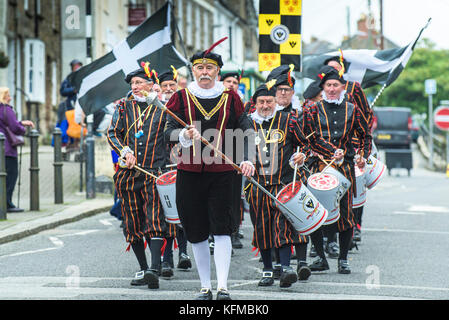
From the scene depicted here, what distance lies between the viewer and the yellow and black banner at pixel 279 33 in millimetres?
12711

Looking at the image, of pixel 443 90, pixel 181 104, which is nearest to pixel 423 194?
pixel 181 104

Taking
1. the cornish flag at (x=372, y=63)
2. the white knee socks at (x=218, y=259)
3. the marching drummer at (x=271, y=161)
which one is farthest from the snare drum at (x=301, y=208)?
the cornish flag at (x=372, y=63)

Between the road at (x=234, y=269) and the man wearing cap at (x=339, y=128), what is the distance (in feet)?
1.03

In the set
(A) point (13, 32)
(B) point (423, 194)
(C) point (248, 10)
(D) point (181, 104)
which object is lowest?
(B) point (423, 194)

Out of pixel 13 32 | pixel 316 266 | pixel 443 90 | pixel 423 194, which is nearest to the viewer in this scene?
pixel 316 266

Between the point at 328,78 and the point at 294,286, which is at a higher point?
the point at 328,78

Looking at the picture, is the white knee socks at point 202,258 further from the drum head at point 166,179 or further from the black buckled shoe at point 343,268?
the black buckled shoe at point 343,268

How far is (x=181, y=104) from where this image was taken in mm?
6770

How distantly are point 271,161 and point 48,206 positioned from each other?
7.52 metres

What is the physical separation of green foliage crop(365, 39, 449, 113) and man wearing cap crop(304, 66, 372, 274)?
5904 centimetres

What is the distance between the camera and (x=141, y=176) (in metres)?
7.87
